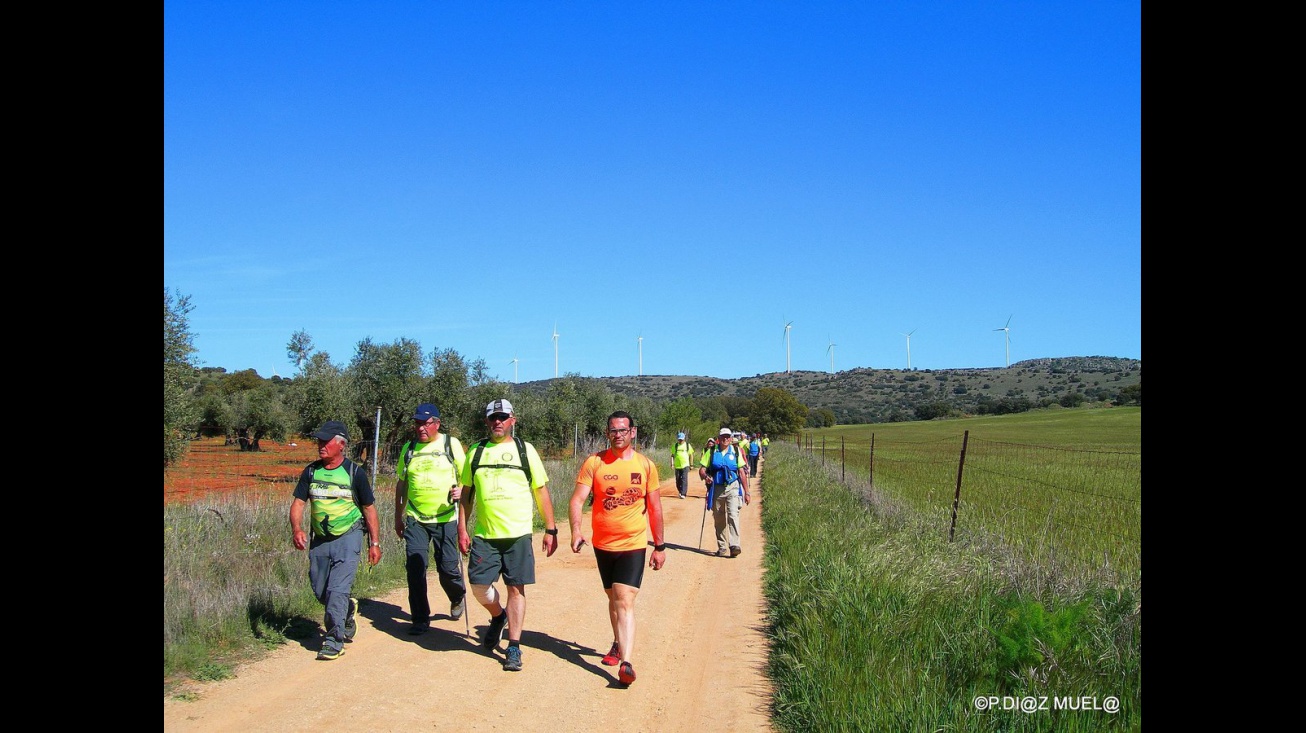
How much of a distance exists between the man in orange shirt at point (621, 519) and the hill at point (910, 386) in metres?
81.2

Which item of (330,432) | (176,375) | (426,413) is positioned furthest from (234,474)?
(330,432)

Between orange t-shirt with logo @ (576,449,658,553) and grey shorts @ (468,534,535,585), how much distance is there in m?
0.66

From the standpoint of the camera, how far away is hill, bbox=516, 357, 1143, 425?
352 feet

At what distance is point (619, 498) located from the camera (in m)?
7.03

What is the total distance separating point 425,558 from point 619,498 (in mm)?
2349

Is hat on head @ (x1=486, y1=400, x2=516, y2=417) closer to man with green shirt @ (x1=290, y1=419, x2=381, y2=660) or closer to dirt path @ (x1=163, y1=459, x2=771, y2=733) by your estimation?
man with green shirt @ (x1=290, y1=419, x2=381, y2=660)

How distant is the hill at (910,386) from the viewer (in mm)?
107438

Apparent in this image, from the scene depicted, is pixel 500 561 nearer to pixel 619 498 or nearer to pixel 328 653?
pixel 619 498

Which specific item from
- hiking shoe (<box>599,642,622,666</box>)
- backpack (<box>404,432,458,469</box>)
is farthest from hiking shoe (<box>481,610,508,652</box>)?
backpack (<box>404,432,458,469</box>)
